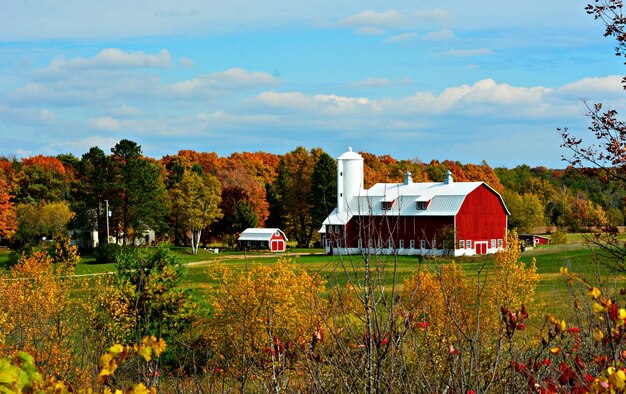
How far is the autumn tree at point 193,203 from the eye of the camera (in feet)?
242

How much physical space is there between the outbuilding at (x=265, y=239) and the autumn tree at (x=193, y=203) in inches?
159

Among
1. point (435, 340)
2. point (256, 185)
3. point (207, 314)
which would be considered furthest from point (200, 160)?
point (435, 340)

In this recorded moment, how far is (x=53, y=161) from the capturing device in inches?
3447

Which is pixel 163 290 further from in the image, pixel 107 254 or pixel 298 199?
pixel 298 199

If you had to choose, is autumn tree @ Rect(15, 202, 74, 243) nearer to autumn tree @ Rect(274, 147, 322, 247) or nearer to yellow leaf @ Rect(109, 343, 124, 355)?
autumn tree @ Rect(274, 147, 322, 247)

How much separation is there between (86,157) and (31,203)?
44.8ft

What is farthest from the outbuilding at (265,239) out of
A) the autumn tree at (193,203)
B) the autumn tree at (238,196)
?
the autumn tree at (238,196)

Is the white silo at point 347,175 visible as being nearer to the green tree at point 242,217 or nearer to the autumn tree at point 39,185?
the green tree at point 242,217

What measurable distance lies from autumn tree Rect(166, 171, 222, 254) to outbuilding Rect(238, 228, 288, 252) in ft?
13.2

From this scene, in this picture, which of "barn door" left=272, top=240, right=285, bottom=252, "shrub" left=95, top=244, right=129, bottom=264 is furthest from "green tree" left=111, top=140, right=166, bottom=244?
"barn door" left=272, top=240, right=285, bottom=252

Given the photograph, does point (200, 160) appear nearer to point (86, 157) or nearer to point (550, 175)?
point (86, 157)

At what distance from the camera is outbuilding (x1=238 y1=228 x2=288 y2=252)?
2854 inches

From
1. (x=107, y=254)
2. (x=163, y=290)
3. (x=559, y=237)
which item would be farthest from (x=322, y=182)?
(x=163, y=290)

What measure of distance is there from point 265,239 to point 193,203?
807 centimetres
